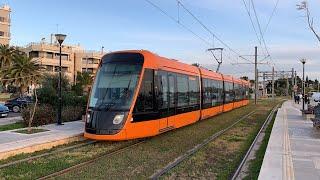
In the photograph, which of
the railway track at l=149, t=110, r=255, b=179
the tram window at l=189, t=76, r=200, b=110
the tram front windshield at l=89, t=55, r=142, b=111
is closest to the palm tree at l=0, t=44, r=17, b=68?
the tram window at l=189, t=76, r=200, b=110

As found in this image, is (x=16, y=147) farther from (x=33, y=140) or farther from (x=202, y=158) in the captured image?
(x=202, y=158)

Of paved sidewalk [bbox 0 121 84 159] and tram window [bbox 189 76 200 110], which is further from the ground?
tram window [bbox 189 76 200 110]

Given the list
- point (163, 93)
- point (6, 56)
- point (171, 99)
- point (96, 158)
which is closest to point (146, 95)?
point (163, 93)

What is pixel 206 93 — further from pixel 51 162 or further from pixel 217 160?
pixel 51 162

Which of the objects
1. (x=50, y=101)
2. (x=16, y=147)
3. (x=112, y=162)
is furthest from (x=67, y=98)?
(x=112, y=162)

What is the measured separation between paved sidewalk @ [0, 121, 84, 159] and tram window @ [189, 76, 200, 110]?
18.4 ft

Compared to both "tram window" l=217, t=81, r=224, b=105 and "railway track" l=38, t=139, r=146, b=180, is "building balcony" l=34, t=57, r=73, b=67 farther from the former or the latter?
"railway track" l=38, t=139, r=146, b=180

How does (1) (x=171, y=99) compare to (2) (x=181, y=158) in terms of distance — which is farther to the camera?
(1) (x=171, y=99)

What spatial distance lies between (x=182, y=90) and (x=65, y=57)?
311 ft

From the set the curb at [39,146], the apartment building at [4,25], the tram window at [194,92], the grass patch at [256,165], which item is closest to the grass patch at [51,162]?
the curb at [39,146]

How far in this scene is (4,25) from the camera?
104 m

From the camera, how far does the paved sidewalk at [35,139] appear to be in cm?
1270

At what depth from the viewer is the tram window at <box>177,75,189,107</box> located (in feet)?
61.7

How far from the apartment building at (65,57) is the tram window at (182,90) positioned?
7565 centimetres
